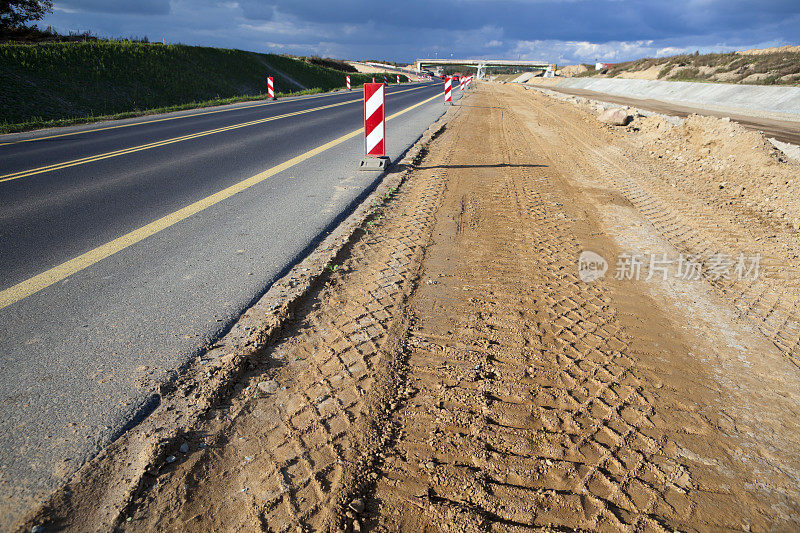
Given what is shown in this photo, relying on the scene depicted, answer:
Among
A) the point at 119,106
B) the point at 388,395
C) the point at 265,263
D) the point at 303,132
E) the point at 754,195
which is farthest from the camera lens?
the point at 119,106

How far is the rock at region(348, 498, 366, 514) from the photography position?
1797 millimetres

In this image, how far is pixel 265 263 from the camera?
386 cm

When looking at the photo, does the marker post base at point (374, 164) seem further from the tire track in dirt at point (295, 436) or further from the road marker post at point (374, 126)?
the tire track in dirt at point (295, 436)

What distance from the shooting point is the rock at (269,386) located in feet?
7.97

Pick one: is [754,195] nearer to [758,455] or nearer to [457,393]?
[758,455]

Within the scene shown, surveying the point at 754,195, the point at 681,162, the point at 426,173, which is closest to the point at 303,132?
the point at 426,173

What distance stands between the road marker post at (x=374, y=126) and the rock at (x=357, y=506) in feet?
20.1

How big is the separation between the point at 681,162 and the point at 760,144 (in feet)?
4.10

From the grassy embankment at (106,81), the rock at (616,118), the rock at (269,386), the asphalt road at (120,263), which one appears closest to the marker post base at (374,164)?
→ the asphalt road at (120,263)

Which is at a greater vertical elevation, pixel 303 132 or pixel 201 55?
pixel 201 55

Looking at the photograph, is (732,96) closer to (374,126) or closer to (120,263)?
(374,126)

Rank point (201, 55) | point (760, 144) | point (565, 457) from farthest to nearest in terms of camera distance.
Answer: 1. point (201, 55)
2. point (760, 144)
3. point (565, 457)

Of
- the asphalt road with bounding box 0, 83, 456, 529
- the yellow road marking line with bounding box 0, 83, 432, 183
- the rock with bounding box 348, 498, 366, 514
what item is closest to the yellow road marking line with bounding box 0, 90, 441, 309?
the asphalt road with bounding box 0, 83, 456, 529

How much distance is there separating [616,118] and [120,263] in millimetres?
14986
